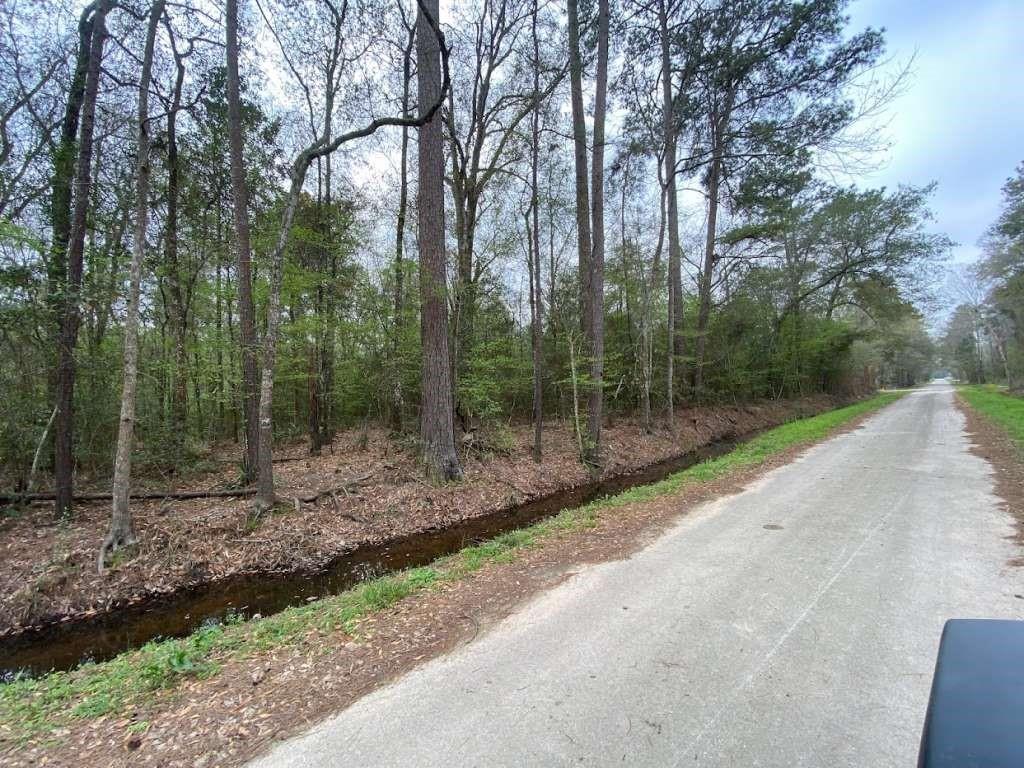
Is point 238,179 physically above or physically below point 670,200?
below

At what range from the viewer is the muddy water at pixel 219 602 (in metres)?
4.64

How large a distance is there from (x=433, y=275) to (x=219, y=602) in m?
6.34

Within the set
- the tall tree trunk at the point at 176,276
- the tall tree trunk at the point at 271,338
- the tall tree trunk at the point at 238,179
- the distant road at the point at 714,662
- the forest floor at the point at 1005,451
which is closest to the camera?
the distant road at the point at 714,662

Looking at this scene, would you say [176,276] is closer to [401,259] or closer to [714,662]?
[401,259]

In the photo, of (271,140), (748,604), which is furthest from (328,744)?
(271,140)

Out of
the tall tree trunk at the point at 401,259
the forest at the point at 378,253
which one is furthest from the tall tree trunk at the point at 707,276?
the tall tree trunk at the point at 401,259

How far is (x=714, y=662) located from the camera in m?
2.70

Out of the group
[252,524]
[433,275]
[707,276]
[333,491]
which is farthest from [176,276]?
[707,276]

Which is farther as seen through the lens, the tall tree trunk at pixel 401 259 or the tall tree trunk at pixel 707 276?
the tall tree trunk at pixel 707 276

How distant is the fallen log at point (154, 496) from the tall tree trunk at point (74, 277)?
712 millimetres

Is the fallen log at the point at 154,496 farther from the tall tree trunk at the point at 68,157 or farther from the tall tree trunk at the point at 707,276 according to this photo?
the tall tree trunk at the point at 707,276

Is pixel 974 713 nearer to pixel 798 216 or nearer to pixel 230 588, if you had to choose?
pixel 230 588

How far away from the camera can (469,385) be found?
11.8m

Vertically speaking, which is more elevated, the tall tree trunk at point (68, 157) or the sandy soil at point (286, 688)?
the tall tree trunk at point (68, 157)
